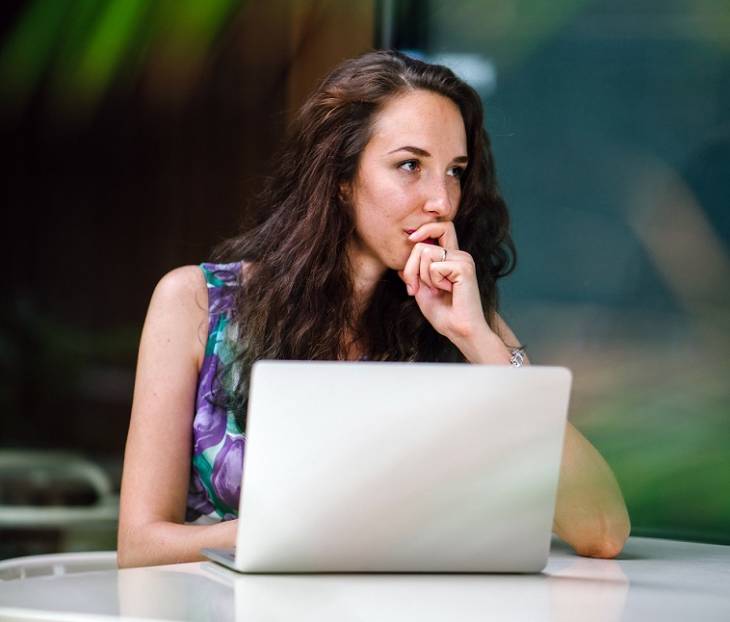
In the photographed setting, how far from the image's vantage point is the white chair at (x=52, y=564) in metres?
1.81

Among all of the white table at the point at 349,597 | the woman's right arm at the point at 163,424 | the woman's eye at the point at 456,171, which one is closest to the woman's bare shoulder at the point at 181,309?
the woman's right arm at the point at 163,424

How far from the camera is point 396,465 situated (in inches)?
48.3

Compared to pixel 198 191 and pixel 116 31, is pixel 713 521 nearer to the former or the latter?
pixel 198 191

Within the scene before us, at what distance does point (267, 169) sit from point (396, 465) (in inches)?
119

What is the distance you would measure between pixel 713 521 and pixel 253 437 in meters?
2.08

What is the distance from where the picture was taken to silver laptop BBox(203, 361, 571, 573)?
1188 millimetres

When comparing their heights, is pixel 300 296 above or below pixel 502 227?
below

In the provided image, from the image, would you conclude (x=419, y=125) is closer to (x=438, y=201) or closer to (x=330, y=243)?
(x=438, y=201)

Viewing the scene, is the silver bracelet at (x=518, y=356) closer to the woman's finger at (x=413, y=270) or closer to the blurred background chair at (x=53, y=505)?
the woman's finger at (x=413, y=270)

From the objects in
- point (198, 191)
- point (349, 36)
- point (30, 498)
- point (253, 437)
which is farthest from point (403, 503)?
point (30, 498)

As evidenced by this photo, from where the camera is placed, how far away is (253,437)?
1.18 metres

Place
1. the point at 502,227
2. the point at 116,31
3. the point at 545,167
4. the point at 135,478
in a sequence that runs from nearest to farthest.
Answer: the point at 135,478 < the point at 502,227 < the point at 545,167 < the point at 116,31

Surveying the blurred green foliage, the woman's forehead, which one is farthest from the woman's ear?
the blurred green foliage

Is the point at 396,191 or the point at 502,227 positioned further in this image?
the point at 502,227
